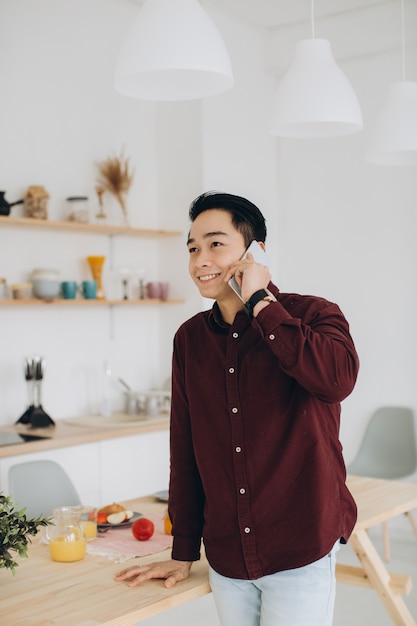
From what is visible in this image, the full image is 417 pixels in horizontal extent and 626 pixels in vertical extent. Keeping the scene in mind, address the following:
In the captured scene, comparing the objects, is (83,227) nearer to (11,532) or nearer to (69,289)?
(69,289)

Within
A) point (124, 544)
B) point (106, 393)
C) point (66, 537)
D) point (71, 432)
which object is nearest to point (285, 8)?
point (106, 393)

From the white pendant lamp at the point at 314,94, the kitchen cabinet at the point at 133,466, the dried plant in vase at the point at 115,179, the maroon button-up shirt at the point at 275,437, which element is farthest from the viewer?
the dried plant in vase at the point at 115,179

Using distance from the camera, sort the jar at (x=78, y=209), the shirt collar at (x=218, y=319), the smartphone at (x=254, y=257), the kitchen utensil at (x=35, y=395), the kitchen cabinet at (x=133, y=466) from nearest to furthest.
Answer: the smartphone at (x=254, y=257) < the shirt collar at (x=218, y=319) < the kitchen cabinet at (x=133, y=466) < the kitchen utensil at (x=35, y=395) < the jar at (x=78, y=209)

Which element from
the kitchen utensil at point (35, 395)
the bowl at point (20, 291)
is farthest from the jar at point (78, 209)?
the kitchen utensil at point (35, 395)

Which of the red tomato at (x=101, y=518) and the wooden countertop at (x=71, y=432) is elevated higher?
the wooden countertop at (x=71, y=432)

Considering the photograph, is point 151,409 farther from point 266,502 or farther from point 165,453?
point 266,502

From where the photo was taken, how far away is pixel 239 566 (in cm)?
187

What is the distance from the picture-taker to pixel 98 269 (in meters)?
4.82

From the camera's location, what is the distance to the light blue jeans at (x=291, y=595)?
71.9 inches

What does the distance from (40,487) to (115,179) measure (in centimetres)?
228

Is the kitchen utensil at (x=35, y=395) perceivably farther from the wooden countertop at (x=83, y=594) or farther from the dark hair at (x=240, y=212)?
the dark hair at (x=240, y=212)

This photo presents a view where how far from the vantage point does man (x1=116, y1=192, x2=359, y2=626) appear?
179cm

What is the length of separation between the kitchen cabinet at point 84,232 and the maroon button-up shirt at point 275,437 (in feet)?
8.26

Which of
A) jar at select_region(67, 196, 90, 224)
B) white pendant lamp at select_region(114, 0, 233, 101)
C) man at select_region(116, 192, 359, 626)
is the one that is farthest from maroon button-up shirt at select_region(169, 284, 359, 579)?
jar at select_region(67, 196, 90, 224)
